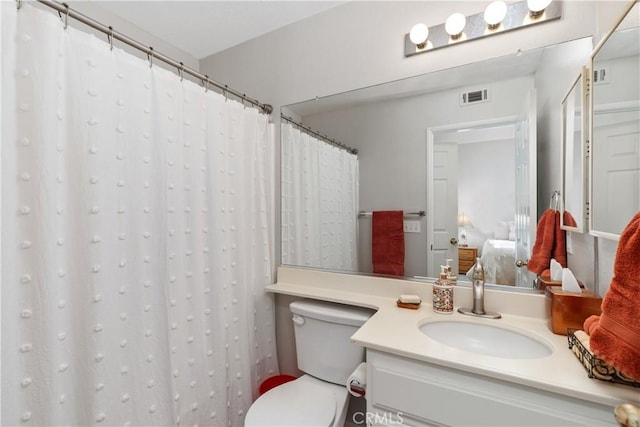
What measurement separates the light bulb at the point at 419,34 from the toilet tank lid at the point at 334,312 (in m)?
1.31

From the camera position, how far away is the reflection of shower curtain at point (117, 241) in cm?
82

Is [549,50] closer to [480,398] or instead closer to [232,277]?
[480,398]

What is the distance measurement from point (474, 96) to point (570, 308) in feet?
3.04

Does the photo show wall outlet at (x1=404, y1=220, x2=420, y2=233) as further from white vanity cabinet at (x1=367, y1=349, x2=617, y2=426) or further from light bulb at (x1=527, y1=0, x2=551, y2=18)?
light bulb at (x1=527, y1=0, x2=551, y2=18)

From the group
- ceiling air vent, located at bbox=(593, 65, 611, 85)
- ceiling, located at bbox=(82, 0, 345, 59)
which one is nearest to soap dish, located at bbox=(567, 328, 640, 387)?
ceiling air vent, located at bbox=(593, 65, 611, 85)

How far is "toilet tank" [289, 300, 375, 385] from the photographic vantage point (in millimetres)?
1350

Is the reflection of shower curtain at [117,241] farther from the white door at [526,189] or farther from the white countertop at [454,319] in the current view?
the white door at [526,189]

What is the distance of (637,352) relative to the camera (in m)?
0.62

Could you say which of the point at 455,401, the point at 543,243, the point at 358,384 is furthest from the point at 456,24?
the point at 358,384

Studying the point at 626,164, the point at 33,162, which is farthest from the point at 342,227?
the point at 33,162

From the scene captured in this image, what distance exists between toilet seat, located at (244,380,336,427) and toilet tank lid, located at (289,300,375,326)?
13.0 inches

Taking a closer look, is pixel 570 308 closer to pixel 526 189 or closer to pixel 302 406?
pixel 526 189

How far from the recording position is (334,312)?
1400mm

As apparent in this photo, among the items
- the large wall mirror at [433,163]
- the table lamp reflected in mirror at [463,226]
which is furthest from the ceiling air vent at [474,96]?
the table lamp reflected in mirror at [463,226]
